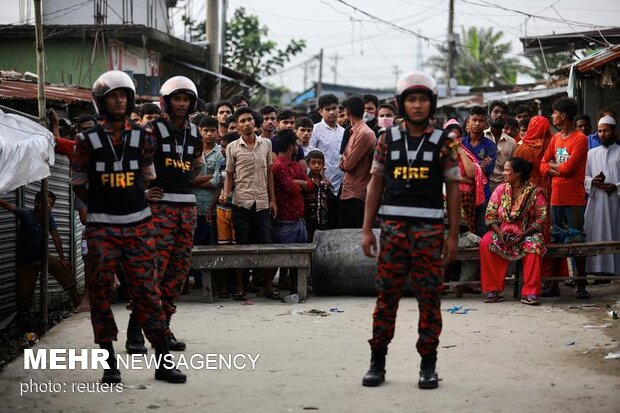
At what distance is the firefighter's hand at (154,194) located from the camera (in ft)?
25.1

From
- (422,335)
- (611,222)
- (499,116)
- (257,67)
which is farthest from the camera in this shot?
(257,67)

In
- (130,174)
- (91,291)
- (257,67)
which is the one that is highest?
(257,67)

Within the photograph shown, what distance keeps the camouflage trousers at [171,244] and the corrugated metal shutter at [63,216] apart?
3.57 meters

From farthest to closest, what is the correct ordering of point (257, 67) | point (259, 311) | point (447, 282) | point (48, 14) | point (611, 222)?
point (257, 67) < point (48, 14) < point (611, 222) < point (447, 282) < point (259, 311)

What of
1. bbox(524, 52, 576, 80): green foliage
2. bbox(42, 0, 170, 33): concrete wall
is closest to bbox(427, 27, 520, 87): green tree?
bbox(524, 52, 576, 80): green foliage

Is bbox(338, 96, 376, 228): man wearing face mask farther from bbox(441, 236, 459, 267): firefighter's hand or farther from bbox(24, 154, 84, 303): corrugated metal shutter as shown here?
bbox(441, 236, 459, 267): firefighter's hand

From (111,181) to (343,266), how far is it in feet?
16.0

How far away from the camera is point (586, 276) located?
10.9 metres

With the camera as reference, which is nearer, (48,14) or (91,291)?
(91,291)

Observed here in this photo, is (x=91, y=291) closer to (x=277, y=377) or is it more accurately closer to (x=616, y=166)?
(x=277, y=377)

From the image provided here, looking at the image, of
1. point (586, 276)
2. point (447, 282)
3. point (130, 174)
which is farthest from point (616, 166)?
point (130, 174)

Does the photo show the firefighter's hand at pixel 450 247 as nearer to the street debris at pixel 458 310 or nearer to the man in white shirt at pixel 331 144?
the street debris at pixel 458 310

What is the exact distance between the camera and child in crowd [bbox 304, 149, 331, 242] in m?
11.9

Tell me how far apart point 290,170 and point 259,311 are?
1.95 meters
